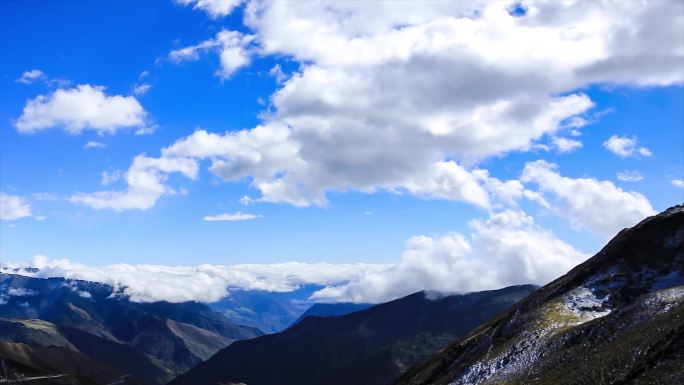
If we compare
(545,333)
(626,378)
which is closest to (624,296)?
(545,333)

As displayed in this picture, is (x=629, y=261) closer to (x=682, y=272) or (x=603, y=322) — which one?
(x=682, y=272)

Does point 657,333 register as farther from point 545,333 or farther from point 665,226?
point 665,226

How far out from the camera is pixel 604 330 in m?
65.6

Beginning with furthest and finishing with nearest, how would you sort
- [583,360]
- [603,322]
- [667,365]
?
[603,322], [583,360], [667,365]

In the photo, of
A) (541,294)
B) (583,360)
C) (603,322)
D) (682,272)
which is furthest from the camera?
(541,294)

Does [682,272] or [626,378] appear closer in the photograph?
[626,378]

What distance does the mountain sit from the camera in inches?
2030

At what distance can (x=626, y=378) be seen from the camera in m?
48.3

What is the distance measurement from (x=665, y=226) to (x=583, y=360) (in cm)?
5129

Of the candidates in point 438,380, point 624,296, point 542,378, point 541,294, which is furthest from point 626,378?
point 541,294

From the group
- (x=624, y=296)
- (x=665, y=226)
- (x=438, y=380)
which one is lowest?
(x=438, y=380)

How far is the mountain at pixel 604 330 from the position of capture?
5157cm

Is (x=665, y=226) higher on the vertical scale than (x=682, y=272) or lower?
higher

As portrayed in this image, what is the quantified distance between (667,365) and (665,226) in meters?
61.8
